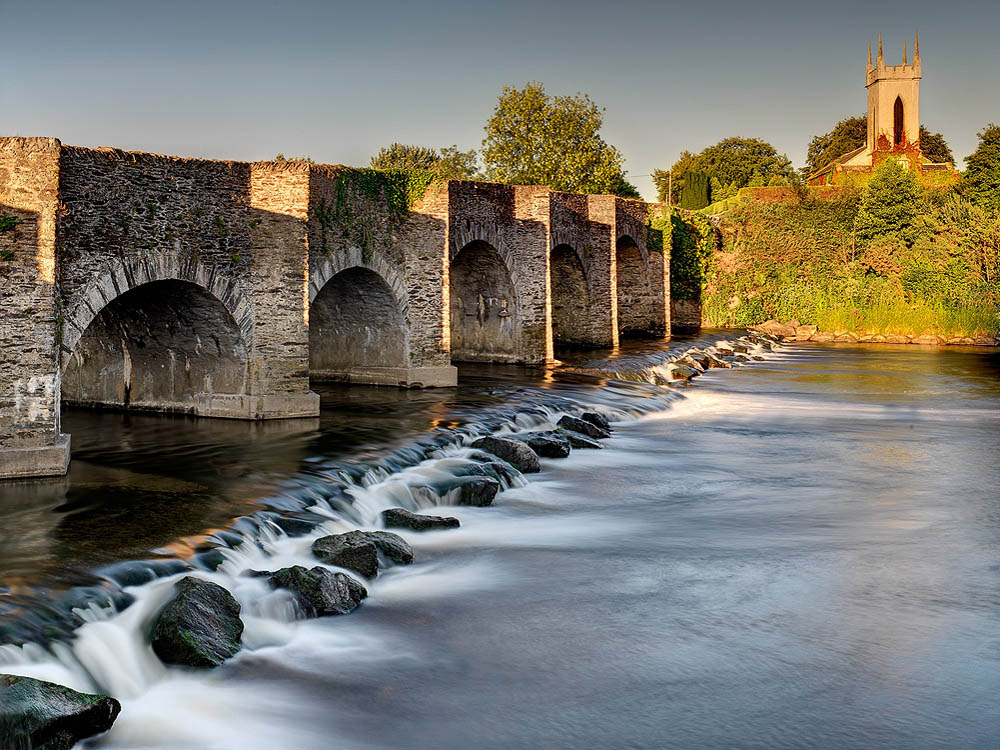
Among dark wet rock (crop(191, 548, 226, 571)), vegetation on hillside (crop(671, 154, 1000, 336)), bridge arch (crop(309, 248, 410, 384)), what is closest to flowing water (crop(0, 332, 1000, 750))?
dark wet rock (crop(191, 548, 226, 571))

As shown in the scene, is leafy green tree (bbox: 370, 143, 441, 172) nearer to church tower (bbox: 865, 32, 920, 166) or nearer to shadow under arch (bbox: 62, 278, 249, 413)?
church tower (bbox: 865, 32, 920, 166)

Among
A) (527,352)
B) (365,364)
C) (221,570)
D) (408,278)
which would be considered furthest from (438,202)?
(221,570)

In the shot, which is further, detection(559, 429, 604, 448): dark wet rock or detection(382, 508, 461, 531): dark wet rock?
detection(559, 429, 604, 448): dark wet rock

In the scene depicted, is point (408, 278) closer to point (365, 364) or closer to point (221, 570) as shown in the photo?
point (365, 364)

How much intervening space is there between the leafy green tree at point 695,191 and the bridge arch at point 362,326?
3497 cm

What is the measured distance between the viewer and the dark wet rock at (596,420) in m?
15.4

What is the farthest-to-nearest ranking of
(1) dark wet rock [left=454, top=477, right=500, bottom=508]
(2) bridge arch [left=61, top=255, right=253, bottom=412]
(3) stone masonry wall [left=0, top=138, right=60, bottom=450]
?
(2) bridge arch [left=61, top=255, right=253, bottom=412], (1) dark wet rock [left=454, top=477, right=500, bottom=508], (3) stone masonry wall [left=0, top=138, right=60, bottom=450]

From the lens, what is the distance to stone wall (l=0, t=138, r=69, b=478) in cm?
977

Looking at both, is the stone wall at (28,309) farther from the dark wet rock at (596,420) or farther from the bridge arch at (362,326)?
the dark wet rock at (596,420)

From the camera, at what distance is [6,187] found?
980 cm

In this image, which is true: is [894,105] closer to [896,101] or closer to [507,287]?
[896,101]

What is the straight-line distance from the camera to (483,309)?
22562mm

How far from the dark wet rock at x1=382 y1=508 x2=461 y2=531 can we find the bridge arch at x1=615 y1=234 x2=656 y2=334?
71.5 ft

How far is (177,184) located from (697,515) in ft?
24.3
